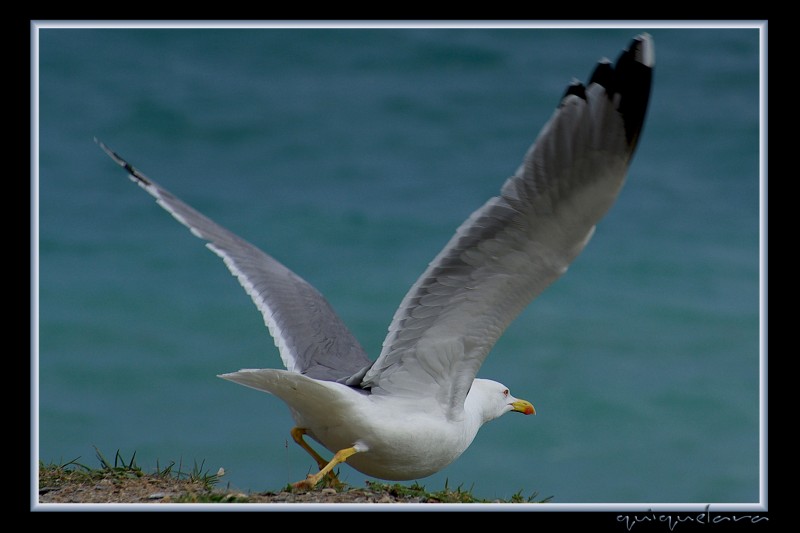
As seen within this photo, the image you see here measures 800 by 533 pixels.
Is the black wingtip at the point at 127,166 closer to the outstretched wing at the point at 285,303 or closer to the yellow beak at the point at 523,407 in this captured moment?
the outstretched wing at the point at 285,303

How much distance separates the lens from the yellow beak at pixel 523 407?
4871 mm

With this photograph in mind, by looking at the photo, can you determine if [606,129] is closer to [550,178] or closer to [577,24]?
[550,178]

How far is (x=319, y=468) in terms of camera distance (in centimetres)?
420

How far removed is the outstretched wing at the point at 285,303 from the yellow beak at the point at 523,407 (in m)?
0.85

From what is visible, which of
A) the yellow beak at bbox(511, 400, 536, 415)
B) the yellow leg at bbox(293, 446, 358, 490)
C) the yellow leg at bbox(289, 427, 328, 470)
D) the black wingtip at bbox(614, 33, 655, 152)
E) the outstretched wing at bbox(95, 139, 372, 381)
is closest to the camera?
the black wingtip at bbox(614, 33, 655, 152)

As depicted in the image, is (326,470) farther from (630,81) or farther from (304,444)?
(630,81)

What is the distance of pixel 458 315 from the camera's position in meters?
3.67

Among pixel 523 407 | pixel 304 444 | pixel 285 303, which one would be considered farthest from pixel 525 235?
pixel 285 303

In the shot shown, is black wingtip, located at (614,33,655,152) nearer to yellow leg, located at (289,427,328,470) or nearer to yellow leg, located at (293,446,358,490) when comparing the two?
yellow leg, located at (293,446,358,490)

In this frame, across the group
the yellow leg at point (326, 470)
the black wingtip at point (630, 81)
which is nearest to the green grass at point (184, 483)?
the yellow leg at point (326, 470)

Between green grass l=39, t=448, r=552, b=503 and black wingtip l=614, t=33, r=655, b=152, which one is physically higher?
black wingtip l=614, t=33, r=655, b=152

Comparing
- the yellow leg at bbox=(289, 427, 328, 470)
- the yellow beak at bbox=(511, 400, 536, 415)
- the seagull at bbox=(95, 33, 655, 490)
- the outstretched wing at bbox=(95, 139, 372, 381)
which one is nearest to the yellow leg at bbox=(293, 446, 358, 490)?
the seagull at bbox=(95, 33, 655, 490)

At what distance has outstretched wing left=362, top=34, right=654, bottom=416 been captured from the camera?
3.12 metres

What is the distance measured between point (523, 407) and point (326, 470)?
1.43 meters
